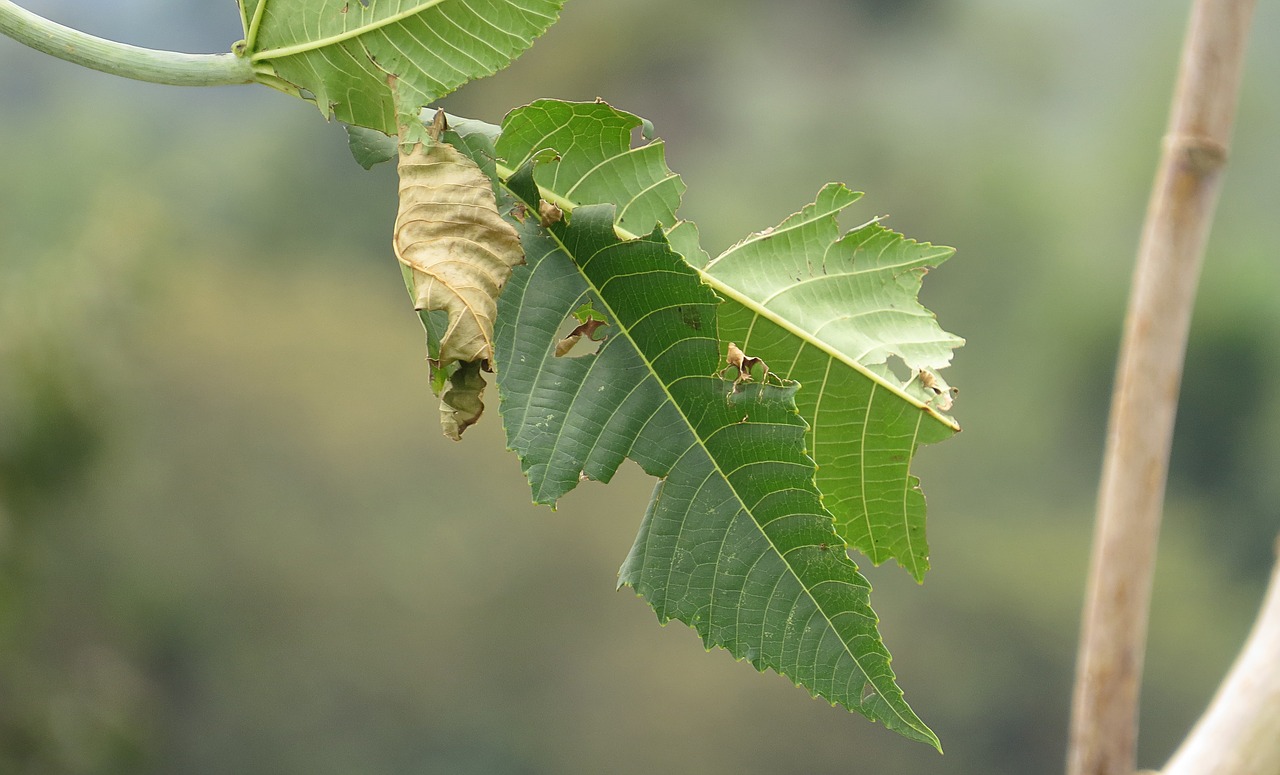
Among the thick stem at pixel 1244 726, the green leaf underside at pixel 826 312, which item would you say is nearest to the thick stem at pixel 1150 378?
the thick stem at pixel 1244 726

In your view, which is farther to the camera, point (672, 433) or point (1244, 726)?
point (1244, 726)

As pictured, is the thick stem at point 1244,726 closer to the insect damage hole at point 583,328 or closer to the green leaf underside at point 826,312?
the green leaf underside at point 826,312

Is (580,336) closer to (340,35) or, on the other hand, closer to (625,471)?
(340,35)

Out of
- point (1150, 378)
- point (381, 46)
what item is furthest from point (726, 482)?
point (1150, 378)

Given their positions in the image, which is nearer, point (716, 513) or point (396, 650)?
point (716, 513)

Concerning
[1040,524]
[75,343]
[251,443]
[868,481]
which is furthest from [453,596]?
[868,481]

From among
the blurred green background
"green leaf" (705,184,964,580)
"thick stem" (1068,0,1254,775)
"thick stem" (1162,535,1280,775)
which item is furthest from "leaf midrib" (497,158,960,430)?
the blurred green background

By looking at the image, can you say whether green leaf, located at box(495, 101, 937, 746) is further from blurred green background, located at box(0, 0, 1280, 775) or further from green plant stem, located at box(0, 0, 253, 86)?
blurred green background, located at box(0, 0, 1280, 775)

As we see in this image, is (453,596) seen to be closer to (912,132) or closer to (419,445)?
(419,445)
